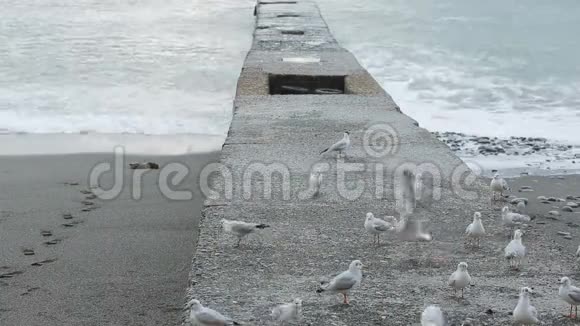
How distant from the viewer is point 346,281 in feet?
13.6

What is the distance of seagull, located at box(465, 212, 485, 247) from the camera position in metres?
4.88

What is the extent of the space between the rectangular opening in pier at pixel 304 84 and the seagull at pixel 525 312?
6085 mm

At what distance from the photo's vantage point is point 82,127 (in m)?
10.6

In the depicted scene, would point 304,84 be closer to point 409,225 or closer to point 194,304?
point 409,225

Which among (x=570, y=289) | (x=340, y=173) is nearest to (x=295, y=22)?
(x=340, y=173)

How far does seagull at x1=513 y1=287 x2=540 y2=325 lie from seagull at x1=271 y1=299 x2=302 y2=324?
0.97 m

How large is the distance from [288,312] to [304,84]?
20.2ft

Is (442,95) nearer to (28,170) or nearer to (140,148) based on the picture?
(140,148)

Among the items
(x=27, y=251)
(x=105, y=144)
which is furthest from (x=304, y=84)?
(x=27, y=251)

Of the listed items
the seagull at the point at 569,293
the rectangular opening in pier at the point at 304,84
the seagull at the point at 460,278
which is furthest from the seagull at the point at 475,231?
the rectangular opening in pier at the point at 304,84

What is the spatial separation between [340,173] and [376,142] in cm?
86

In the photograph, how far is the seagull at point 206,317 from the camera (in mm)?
3850

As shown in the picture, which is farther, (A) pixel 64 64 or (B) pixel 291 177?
(A) pixel 64 64

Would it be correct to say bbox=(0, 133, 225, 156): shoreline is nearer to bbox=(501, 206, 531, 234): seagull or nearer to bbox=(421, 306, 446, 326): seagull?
bbox=(501, 206, 531, 234): seagull
